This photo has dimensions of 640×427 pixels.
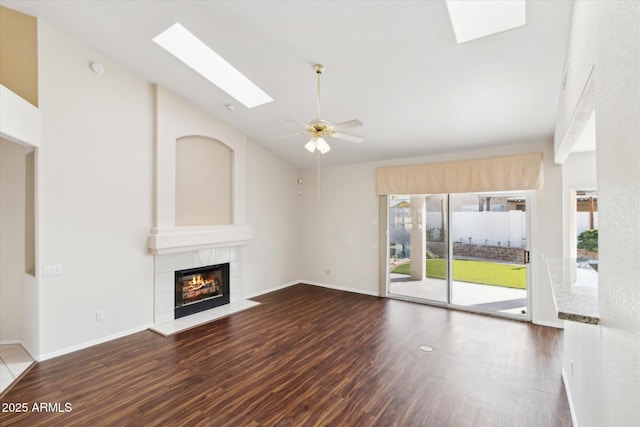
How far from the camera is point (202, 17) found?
2.99m

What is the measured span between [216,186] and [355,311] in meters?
3.45

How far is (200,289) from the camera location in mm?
5137

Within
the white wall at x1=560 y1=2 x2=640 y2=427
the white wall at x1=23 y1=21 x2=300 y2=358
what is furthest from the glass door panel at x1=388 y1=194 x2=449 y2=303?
the white wall at x1=23 y1=21 x2=300 y2=358

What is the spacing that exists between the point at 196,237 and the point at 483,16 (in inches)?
186

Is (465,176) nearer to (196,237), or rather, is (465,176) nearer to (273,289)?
(273,289)

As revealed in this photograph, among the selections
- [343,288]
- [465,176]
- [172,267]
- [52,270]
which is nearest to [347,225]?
[343,288]

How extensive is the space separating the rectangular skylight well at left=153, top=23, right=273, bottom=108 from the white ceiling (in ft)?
0.35

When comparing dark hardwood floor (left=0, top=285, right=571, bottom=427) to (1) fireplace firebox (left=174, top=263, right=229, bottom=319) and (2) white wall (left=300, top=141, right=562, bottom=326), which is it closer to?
(1) fireplace firebox (left=174, top=263, right=229, bottom=319)

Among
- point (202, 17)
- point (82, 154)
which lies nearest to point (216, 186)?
point (82, 154)

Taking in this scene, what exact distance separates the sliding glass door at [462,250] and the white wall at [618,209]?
12.3 feet

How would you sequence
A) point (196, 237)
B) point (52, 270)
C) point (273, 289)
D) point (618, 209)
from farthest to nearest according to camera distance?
1. point (273, 289)
2. point (196, 237)
3. point (52, 270)
4. point (618, 209)

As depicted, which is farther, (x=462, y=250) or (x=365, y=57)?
(x=462, y=250)

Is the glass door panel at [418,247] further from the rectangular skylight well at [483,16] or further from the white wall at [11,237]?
the white wall at [11,237]

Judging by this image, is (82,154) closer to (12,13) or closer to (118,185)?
(118,185)
